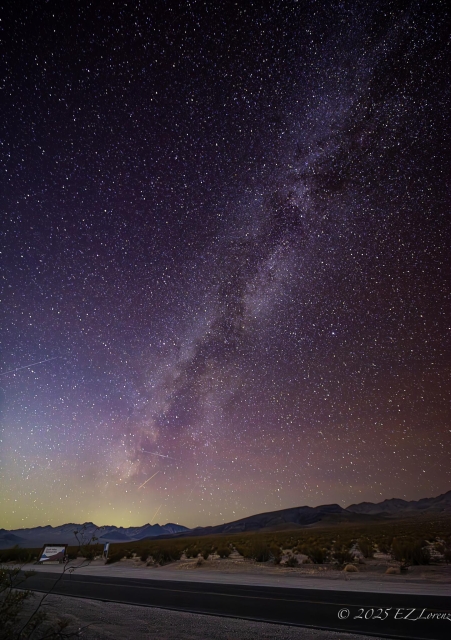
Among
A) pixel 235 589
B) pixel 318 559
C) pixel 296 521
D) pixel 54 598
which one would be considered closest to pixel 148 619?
pixel 54 598

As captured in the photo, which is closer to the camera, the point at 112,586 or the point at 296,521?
the point at 112,586

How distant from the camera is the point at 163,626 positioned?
27.9 ft

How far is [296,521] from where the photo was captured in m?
→ 188

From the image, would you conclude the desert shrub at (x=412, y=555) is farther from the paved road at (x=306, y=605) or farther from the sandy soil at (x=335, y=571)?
the paved road at (x=306, y=605)

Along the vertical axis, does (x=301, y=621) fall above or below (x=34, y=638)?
below

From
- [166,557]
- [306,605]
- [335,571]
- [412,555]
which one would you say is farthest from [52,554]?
[306,605]

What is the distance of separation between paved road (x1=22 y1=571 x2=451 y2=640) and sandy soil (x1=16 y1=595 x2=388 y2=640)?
26.3 inches

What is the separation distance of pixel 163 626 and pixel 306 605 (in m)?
3.87

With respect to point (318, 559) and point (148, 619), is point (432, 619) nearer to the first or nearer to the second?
point (148, 619)

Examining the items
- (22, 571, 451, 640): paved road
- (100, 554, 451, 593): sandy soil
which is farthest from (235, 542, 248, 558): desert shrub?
(22, 571, 451, 640): paved road

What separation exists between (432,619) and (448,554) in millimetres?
14024

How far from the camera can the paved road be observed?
8164 mm

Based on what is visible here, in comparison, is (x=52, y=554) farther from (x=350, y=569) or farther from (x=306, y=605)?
(x=306, y=605)

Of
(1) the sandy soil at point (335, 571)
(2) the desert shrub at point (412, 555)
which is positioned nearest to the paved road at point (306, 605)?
(1) the sandy soil at point (335, 571)
